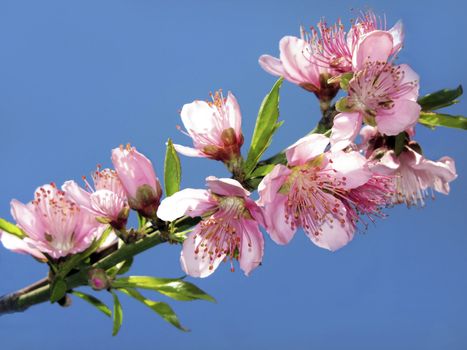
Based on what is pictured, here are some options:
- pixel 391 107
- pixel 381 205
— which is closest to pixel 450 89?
pixel 391 107

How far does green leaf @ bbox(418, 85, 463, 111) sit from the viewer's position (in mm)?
1117

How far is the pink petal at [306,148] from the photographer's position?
→ 3.32 feet

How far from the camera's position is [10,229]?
46.9 inches

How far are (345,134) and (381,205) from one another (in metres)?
0.14

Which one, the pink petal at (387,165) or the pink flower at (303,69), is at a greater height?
the pink flower at (303,69)

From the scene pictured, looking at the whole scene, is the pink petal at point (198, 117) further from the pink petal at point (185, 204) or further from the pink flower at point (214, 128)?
the pink petal at point (185, 204)

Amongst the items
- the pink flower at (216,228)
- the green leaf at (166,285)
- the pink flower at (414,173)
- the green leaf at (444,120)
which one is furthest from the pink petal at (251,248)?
the green leaf at (444,120)

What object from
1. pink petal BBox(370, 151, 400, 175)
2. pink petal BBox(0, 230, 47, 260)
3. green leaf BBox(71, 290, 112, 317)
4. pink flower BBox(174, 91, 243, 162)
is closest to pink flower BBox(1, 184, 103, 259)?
pink petal BBox(0, 230, 47, 260)

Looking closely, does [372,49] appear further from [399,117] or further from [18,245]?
[18,245]

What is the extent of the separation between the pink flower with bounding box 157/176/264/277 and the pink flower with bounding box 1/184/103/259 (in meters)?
0.17

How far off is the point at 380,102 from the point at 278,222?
252 millimetres

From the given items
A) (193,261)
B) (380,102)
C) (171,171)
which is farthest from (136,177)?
(380,102)

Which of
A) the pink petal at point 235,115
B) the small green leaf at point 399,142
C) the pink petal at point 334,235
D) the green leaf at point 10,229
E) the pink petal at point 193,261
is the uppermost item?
the pink petal at point 235,115

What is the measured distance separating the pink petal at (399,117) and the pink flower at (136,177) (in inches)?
14.4
